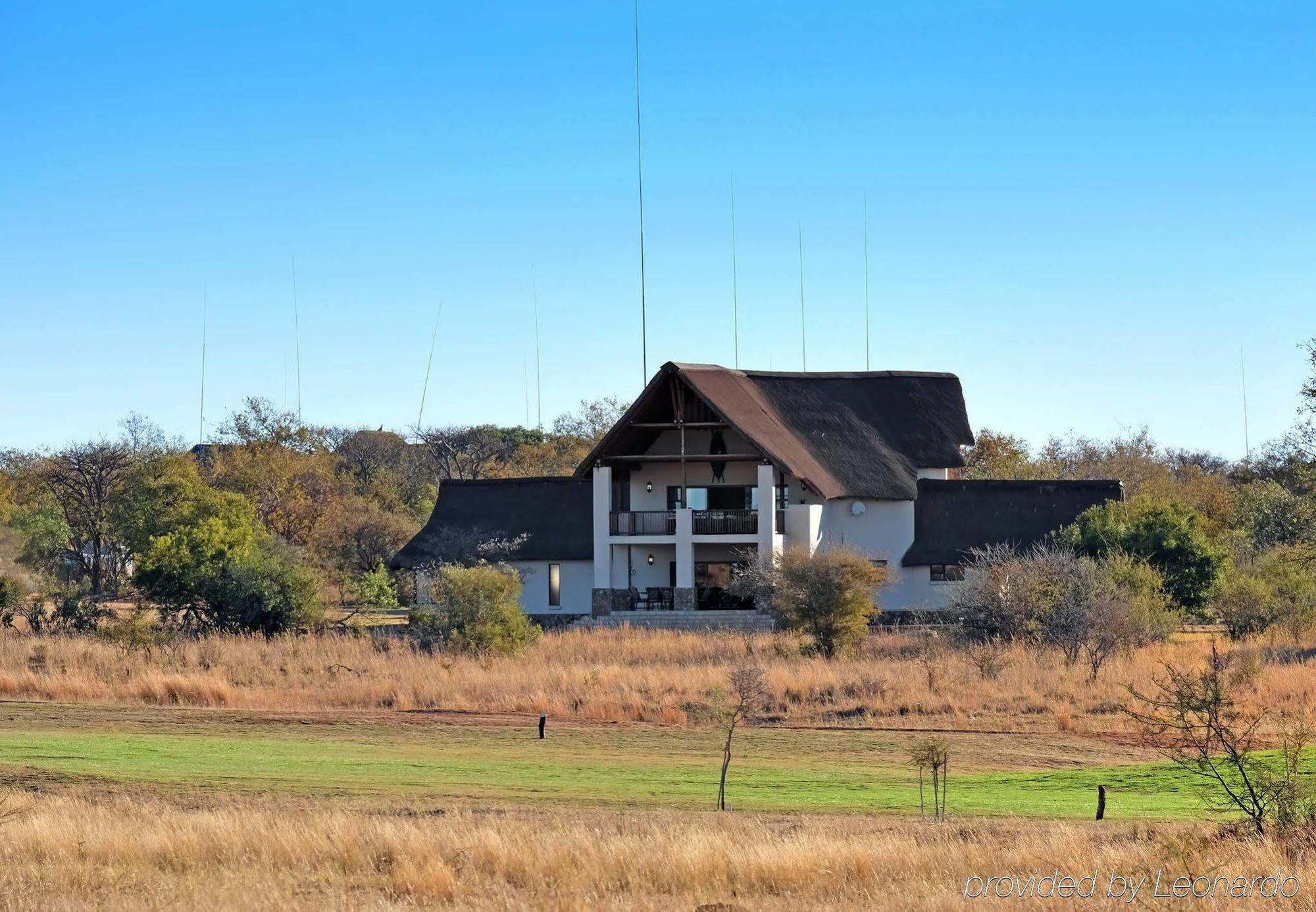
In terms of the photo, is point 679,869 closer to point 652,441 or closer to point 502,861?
point 502,861

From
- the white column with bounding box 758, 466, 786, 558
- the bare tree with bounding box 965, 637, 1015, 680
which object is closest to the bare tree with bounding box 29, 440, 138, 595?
the white column with bounding box 758, 466, 786, 558

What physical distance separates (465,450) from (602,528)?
47568mm

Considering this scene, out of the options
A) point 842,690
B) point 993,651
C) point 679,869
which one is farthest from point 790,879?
point 993,651

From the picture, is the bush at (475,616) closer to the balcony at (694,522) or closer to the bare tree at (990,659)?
the bare tree at (990,659)

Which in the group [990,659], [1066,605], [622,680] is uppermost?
[1066,605]

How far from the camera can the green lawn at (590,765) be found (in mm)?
18094

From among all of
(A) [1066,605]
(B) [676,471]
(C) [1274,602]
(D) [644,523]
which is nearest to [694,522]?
(D) [644,523]

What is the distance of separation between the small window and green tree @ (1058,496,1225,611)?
15.9m

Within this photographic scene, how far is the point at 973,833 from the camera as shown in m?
14.9

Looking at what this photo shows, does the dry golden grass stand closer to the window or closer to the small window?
the window

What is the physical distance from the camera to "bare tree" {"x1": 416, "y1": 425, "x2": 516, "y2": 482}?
90.4m

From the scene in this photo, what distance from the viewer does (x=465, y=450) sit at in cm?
9562

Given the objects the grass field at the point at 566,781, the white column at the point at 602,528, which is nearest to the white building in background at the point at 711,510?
the white column at the point at 602,528

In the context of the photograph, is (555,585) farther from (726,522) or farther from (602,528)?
(726,522)
